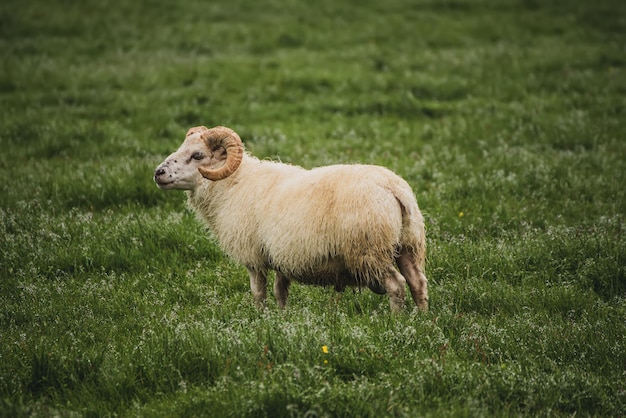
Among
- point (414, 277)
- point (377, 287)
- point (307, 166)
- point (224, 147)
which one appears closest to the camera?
point (414, 277)

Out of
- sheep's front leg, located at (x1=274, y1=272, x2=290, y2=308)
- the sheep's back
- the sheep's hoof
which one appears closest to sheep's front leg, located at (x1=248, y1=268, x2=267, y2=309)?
sheep's front leg, located at (x1=274, y1=272, x2=290, y2=308)

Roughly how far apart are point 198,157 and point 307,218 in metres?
1.73

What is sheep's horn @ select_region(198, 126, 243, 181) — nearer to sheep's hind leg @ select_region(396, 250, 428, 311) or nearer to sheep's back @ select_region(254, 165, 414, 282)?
sheep's back @ select_region(254, 165, 414, 282)

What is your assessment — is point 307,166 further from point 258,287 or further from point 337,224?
point 337,224

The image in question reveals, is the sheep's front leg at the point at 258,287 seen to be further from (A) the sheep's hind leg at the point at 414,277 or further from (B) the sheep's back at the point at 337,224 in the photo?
(A) the sheep's hind leg at the point at 414,277

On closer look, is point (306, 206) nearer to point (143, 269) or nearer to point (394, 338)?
point (394, 338)

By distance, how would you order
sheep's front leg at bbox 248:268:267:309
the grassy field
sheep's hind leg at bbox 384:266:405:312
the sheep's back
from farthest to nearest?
sheep's front leg at bbox 248:268:267:309, sheep's hind leg at bbox 384:266:405:312, the sheep's back, the grassy field

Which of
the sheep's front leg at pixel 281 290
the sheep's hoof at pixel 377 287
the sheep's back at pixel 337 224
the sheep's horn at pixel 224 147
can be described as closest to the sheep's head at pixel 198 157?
the sheep's horn at pixel 224 147

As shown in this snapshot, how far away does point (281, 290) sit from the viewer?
6.87m

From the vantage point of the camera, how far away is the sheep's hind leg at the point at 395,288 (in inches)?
238

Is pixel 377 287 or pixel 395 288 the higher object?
pixel 395 288

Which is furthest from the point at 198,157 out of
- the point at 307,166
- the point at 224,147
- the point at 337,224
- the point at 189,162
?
the point at 307,166

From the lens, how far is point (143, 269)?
7934 millimetres

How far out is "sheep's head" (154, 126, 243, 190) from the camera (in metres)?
7.03
